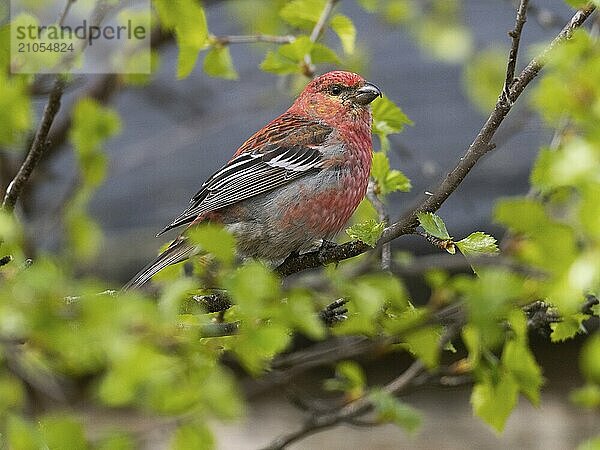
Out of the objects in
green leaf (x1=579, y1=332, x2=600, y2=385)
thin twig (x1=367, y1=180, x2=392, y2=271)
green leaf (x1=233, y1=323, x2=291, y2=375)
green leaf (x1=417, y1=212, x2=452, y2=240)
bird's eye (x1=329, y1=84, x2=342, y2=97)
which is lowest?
thin twig (x1=367, y1=180, x2=392, y2=271)

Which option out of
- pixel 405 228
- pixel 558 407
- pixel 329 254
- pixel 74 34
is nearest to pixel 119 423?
pixel 558 407

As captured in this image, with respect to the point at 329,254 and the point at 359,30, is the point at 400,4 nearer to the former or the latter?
the point at 359,30

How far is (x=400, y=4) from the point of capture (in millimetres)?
4414

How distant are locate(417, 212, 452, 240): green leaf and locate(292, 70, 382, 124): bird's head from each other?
1.27 metres

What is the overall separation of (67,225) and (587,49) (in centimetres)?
216

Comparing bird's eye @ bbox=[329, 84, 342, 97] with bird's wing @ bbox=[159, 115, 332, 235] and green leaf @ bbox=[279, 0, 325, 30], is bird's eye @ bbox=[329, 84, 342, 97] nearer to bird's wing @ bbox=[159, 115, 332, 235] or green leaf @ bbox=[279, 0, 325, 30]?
bird's wing @ bbox=[159, 115, 332, 235]

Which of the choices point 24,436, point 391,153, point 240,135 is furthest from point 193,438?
point 391,153

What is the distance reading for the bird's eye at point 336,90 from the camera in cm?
321

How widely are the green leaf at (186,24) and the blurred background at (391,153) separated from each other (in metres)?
1.74

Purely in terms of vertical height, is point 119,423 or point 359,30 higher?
point 359,30

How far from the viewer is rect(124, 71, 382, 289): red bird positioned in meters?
2.91

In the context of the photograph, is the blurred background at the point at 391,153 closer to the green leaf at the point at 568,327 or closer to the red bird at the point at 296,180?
the red bird at the point at 296,180

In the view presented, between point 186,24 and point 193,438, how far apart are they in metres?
1.03

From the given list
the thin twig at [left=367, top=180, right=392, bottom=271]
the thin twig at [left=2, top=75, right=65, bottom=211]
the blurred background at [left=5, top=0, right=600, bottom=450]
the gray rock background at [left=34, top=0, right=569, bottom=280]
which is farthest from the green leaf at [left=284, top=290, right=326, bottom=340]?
the gray rock background at [left=34, top=0, right=569, bottom=280]
